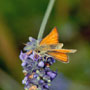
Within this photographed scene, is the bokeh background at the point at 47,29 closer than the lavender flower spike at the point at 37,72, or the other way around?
the lavender flower spike at the point at 37,72

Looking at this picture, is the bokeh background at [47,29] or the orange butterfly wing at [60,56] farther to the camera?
the bokeh background at [47,29]

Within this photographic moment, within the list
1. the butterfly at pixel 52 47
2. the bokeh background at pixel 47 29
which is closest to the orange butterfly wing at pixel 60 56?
the butterfly at pixel 52 47

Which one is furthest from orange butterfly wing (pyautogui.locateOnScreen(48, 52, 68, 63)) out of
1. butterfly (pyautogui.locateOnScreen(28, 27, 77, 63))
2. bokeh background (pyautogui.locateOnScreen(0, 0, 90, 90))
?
bokeh background (pyautogui.locateOnScreen(0, 0, 90, 90))

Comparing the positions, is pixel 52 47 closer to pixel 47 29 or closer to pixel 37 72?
pixel 37 72

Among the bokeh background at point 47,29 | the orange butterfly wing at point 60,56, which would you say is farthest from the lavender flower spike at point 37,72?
the bokeh background at point 47,29

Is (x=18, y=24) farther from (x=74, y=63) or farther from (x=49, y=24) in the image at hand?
(x=74, y=63)

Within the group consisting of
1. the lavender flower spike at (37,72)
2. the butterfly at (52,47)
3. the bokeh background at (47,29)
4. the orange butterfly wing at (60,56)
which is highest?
the bokeh background at (47,29)

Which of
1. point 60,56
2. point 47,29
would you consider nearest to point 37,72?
point 60,56

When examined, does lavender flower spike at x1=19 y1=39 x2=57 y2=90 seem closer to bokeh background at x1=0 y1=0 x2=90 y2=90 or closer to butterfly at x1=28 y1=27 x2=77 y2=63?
butterfly at x1=28 y1=27 x2=77 y2=63

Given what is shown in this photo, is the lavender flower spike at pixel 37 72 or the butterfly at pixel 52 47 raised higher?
the butterfly at pixel 52 47

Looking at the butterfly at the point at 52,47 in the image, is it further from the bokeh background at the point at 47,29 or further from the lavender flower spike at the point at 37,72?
the bokeh background at the point at 47,29
